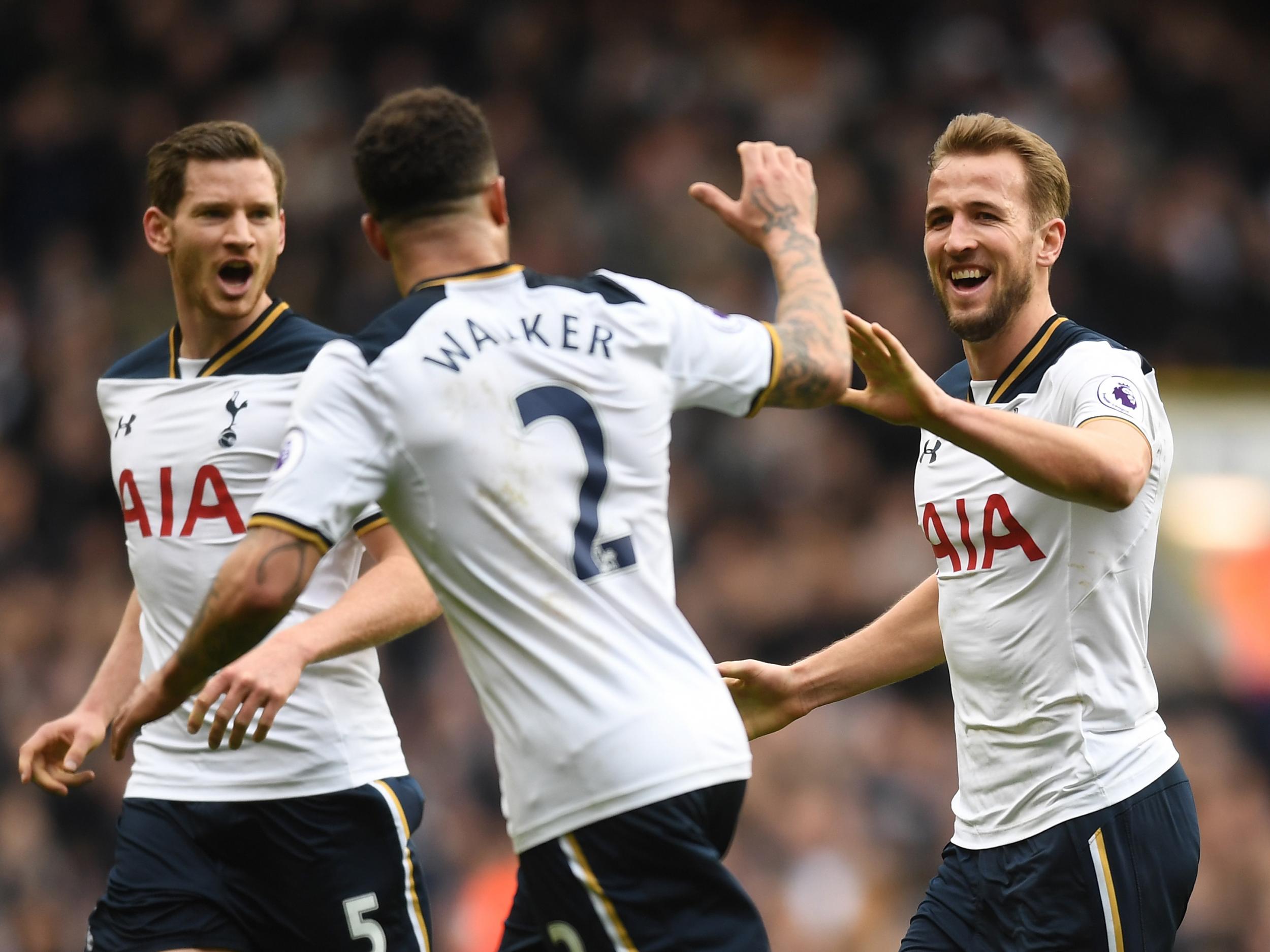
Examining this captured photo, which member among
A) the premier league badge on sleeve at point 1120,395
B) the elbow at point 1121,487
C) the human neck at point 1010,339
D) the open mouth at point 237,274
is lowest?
the elbow at point 1121,487

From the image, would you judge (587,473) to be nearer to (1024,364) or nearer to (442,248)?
(442,248)

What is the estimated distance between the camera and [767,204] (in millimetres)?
3994

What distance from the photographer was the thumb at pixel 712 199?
3.90 meters

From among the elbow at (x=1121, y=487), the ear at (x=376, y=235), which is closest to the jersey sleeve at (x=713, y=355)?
the ear at (x=376, y=235)

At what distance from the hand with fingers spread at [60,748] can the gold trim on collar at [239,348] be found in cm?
106

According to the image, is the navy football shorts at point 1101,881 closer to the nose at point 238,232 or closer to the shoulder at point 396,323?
the shoulder at point 396,323

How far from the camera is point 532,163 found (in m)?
13.9

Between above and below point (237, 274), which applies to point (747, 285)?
above

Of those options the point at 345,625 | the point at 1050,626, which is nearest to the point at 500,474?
the point at 345,625

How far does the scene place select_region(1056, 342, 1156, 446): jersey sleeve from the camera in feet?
14.5

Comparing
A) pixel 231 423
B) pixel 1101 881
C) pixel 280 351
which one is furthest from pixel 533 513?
pixel 1101 881

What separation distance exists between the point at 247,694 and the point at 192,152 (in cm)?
196

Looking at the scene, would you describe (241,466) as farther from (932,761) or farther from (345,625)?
(932,761)

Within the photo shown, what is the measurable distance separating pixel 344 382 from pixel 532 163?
10.7m
